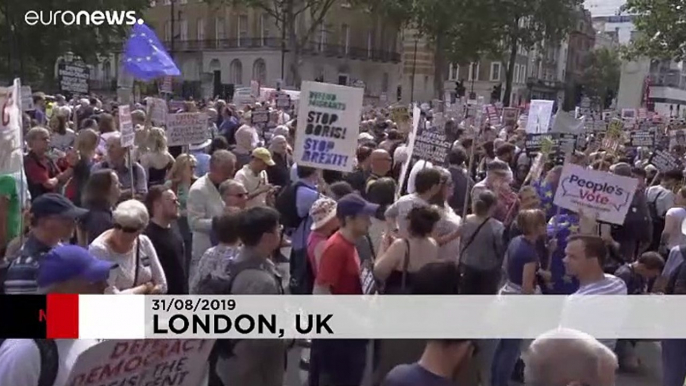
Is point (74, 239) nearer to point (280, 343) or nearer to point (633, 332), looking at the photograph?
point (280, 343)

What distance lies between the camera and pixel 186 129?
671cm

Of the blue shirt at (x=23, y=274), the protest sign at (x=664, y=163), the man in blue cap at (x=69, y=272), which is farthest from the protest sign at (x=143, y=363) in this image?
the protest sign at (x=664, y=163)

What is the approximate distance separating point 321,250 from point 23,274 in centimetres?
156

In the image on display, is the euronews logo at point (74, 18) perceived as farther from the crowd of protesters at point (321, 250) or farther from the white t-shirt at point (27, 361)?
the white t-shirt at point (27, 361)

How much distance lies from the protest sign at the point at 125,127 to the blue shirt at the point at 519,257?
2.42 meters

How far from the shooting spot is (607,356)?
104 inches

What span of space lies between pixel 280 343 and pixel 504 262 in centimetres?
168

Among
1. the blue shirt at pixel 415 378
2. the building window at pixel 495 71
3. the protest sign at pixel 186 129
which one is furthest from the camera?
the protest sign at pixel 186 129

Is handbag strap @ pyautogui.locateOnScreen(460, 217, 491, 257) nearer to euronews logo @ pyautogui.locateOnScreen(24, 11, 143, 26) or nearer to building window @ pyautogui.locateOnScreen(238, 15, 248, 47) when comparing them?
building window @ pyautogui.locateOnScreen(238, 15, 248, 47)

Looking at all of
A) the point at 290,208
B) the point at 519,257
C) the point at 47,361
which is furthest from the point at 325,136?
the point at 47,361

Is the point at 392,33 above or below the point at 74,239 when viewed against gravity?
above

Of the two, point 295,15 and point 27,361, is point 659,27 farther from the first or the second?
point 27,361

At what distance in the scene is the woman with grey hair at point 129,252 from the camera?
12.2 ft

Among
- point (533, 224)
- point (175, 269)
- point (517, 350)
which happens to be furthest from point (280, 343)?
point (533, 224)
